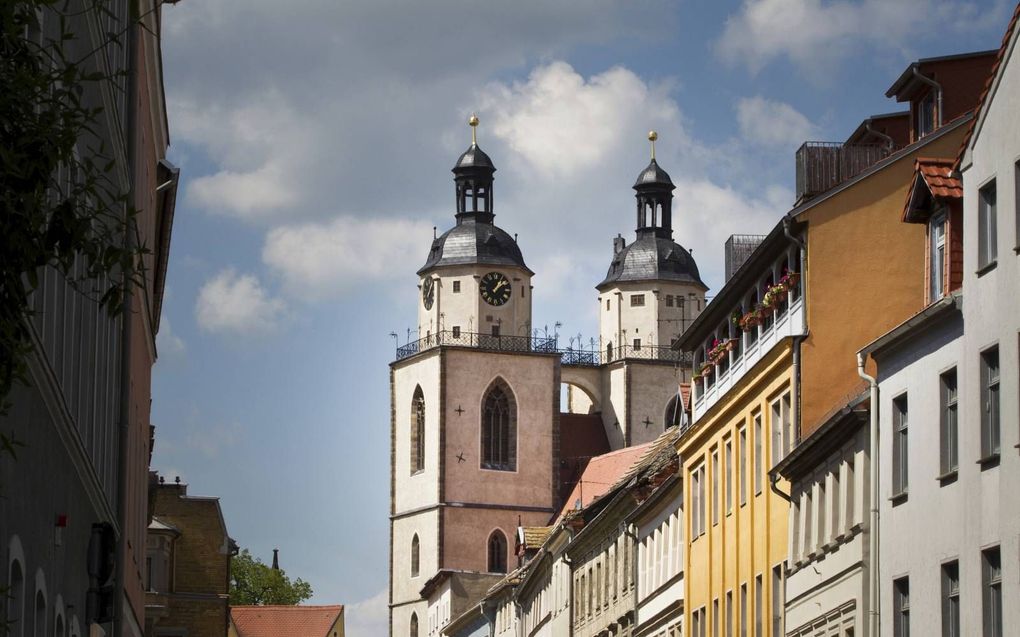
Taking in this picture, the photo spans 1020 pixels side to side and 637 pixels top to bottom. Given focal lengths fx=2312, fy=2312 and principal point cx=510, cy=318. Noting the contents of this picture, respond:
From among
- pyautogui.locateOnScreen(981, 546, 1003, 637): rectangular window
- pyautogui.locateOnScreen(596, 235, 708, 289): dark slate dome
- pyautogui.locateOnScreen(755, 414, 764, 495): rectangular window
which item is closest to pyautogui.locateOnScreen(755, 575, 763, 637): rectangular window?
pyautogui.locateOnScreen(755, 414, 764, 495): rectangular window

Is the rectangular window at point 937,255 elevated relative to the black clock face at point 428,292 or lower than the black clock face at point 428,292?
lower

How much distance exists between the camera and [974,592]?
2098 centimetres

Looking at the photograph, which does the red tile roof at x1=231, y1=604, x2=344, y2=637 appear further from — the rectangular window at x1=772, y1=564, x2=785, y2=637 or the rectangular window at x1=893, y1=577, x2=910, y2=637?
the rectangular window at x1=893, y1=577, x2=910, y2=637

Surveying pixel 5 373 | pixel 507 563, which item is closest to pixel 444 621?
pixel 507 563

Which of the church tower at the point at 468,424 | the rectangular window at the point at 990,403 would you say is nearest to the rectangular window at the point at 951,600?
the rectangular window at the point at 990,403

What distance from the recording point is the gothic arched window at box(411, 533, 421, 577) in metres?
124

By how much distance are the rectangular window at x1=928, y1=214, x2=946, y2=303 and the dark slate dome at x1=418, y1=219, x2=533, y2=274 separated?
103112 millimetres

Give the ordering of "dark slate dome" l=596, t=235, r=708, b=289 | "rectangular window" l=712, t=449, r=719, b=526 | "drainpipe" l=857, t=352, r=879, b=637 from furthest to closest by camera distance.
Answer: "dark slate dome" l=596, t=235, r=708, b=289 < "rectangular window" l=712, t=449, r=719, b=526 < "drainpipe" l=857, t=352, r=879, b=637

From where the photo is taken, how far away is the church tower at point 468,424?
122m

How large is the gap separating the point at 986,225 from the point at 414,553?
104 metres

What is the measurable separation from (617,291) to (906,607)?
113288 millimetres

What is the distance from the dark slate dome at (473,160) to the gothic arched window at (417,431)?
1419 centimetres

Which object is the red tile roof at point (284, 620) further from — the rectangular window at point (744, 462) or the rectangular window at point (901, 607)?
the rectangular window at point (901, 607)

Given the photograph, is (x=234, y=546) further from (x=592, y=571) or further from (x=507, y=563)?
(x=507, y=563)
